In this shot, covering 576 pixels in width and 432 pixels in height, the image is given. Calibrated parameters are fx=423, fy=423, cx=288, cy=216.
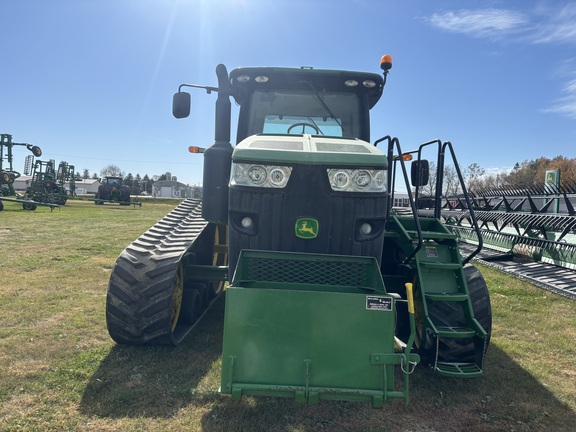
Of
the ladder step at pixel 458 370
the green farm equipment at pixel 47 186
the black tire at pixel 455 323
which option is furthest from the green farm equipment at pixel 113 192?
the ladder step at pixel 458 370

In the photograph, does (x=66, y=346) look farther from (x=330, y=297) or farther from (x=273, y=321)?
(x=330, y=297)

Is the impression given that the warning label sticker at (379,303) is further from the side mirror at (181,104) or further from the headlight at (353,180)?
the side mirror at (181,104)

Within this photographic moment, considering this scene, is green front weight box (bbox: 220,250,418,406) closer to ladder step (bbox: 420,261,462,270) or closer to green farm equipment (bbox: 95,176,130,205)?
ladder step (bbox: 420,261,462,270)

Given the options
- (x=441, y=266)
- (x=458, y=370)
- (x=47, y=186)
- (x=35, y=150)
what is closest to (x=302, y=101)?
(x=441, y=266)

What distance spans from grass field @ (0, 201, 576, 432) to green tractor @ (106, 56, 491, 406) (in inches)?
11.5

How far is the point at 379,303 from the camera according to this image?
9.04 feet

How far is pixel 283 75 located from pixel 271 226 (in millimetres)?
1666

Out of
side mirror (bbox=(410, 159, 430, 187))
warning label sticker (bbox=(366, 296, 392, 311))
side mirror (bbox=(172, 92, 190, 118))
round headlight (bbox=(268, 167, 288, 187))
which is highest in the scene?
side mirror (bbox=(172, 92, 190, 118))

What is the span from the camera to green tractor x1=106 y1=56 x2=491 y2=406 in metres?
2.69

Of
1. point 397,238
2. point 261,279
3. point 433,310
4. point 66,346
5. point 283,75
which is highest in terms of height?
point 283,75

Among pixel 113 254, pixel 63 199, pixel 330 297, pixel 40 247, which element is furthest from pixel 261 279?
pixel 63 199

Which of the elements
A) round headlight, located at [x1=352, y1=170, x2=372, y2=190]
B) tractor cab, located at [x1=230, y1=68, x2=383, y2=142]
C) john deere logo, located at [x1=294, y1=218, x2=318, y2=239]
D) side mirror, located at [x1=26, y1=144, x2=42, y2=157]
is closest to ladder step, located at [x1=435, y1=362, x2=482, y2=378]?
john deere logo, located at [x1=294, y1=218, x2=318, y2=239]

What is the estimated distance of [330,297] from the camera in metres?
2.74

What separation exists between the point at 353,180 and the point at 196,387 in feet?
6.55
